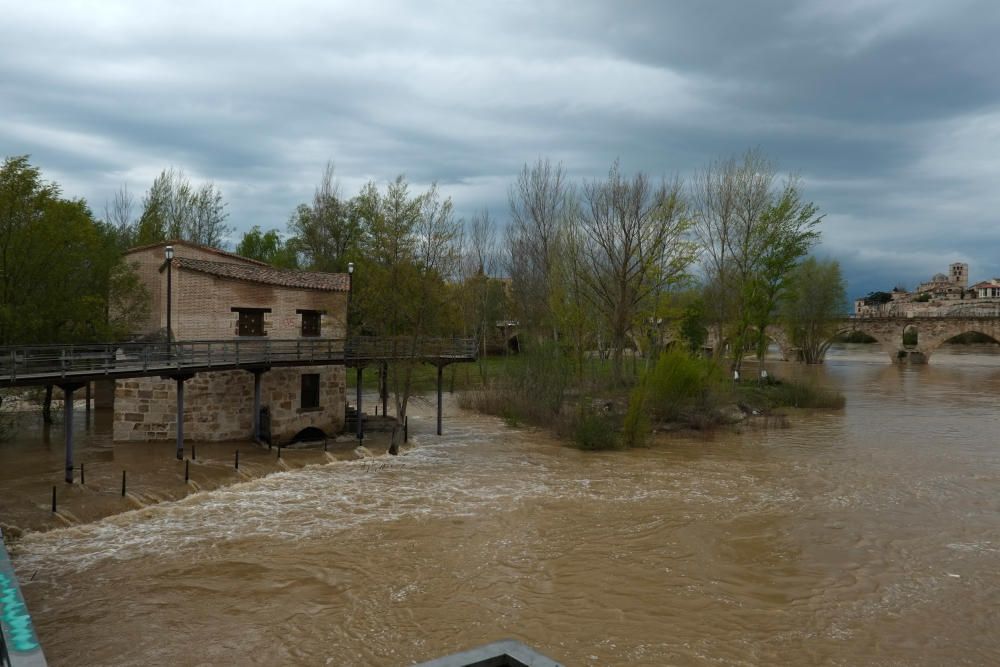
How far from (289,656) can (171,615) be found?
2.56 meters

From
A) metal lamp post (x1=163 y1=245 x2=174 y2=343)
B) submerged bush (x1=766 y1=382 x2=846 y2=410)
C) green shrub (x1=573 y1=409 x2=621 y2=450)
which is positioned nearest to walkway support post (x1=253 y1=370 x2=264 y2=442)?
metal lamp post (x1=163 y1=245 x2=174 y2=343)

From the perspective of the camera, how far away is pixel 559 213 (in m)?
43.0

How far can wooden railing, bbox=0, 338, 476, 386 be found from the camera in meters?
17.6

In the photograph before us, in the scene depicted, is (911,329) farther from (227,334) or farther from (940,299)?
(940,299)

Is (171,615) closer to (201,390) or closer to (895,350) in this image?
(201,390)

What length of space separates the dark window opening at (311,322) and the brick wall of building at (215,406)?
1489 millimetres

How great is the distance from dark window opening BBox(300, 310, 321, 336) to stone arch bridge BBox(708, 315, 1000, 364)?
50.9 m

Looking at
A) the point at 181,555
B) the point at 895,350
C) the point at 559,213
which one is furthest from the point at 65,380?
the point at 895,350

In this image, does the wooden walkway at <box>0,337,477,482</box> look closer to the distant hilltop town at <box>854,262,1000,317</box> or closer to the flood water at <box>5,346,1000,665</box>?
the flood water at <box>5,346,1000,665</box>

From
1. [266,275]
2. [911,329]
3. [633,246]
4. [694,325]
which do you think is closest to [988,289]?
[911,329]

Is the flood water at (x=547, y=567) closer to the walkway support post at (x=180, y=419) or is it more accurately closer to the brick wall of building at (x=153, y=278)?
the walkway support post at (x=180, y=419)

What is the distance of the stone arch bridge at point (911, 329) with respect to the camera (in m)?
69.8

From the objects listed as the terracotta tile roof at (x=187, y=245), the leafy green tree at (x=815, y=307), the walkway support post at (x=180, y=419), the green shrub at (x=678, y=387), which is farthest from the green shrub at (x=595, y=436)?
the leafy green tree at (x=815, y=307)

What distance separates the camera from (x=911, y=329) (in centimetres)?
7369
